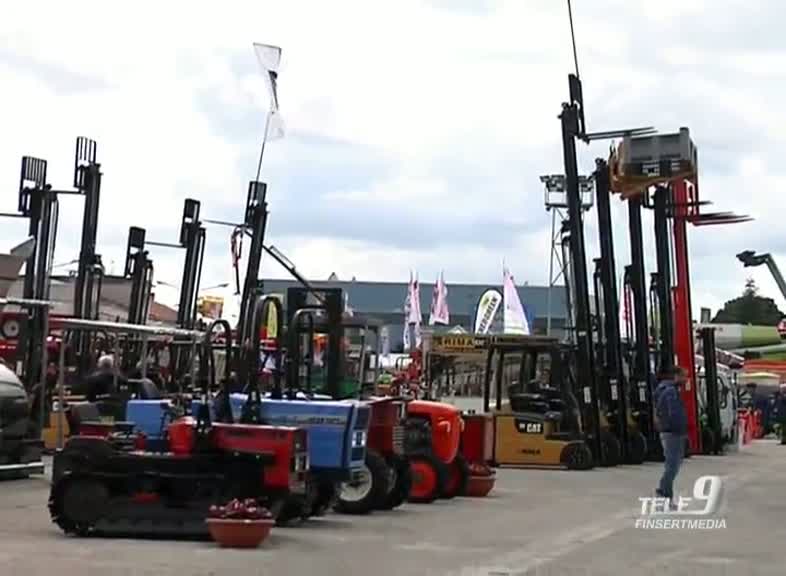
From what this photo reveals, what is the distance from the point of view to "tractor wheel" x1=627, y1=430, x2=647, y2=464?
29969 millimetres

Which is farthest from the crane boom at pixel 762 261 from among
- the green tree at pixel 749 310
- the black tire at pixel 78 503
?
the green tree at pixel 749 310

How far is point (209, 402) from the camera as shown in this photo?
14.8 meters

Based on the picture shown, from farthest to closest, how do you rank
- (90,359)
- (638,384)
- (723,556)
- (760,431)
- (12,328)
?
(760,431), (638,384), (90,359), (12,328), (723,556)

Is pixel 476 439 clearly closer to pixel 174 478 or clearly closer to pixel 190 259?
pixel 174 478

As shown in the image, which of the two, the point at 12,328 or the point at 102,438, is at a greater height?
the point at 12,328

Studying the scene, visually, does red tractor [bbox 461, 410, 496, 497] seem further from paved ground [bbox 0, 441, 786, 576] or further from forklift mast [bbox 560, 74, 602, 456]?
forklift mast [bbox 560, 74, 602, 456]

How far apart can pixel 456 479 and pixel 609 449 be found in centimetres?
968

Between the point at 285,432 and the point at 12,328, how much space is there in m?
12.9

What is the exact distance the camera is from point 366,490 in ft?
56.7

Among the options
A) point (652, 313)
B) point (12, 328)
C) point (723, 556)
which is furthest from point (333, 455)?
point (652, 313)

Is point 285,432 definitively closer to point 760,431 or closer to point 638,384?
point 638,384

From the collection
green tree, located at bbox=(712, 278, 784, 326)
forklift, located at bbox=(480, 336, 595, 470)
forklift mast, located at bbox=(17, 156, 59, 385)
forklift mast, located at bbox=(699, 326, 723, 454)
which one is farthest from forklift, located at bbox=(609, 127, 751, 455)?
green tree, located at bbox=(712, 278, 784, 326)

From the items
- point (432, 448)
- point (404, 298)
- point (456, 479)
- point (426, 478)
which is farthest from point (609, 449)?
point (404, 298)

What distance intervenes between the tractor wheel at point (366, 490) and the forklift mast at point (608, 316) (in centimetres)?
1316
